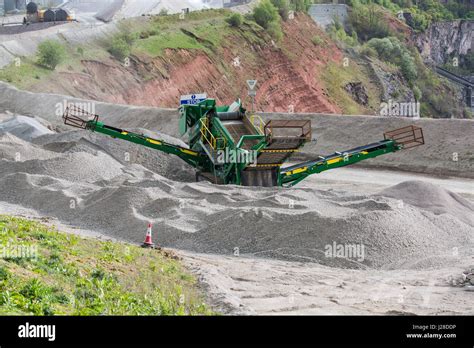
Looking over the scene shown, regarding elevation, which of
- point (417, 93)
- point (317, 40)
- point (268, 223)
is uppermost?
point (317, 40)

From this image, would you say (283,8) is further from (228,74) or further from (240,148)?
(240,148)

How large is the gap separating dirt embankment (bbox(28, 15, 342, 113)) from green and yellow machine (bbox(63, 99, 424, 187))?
89.5ft

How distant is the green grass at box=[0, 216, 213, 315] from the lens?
9672mm

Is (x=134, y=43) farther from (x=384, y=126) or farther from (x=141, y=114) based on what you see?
(x=384, y=126)

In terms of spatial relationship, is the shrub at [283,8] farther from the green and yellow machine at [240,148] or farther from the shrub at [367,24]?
the green and yellow machine at [240,148]

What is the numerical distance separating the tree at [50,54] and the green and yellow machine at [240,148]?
30455 millimetres

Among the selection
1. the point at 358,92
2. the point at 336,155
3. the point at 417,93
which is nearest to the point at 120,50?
the point at 358,92

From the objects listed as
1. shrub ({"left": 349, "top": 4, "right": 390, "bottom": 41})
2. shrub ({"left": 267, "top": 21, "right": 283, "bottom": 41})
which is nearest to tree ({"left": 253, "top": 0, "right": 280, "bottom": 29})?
shrub ({"left": 267, "top": 21, "right": 283, "bottom": 41})

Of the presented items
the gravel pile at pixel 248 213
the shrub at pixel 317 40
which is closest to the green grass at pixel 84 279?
the gravel pile at pixel 248 213

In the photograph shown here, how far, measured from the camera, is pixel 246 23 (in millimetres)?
73000

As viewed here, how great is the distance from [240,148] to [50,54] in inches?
1361

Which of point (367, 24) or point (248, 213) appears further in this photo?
point (367, 24)

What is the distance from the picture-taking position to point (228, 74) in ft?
216
